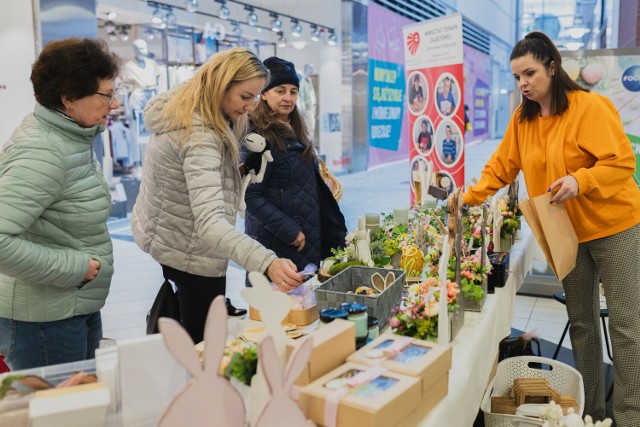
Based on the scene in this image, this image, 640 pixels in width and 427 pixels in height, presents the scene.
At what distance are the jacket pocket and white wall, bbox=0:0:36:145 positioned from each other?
17.9 ft

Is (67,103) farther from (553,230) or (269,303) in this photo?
Result: (553,230)

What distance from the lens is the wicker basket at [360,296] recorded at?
1.75m

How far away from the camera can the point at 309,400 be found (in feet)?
3.84

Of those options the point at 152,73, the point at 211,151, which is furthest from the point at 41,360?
the point at 152,73

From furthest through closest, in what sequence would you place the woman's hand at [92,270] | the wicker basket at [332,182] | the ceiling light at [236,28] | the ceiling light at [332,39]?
the ceiling light at [332,39], the ceiling light at [236,28], the wicker basket at [332,182], the woman's hand at [92,270]

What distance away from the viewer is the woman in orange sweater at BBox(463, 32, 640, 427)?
246 centimetres

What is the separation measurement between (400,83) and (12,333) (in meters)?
14.4

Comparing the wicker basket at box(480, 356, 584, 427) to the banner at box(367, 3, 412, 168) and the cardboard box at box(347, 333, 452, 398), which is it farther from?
the banner at box(367, 3, 412, 168)

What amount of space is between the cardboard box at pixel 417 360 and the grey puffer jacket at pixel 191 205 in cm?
46

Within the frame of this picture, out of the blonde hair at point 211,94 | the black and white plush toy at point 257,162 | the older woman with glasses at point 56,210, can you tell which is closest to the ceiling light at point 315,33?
the black and white plush toy at point 257,162

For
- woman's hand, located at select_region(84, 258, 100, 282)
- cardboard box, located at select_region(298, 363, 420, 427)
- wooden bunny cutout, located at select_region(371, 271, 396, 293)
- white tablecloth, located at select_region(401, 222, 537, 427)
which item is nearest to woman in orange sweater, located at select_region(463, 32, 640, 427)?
white tablecloth, located at select_region(401, 222, 537, 427)

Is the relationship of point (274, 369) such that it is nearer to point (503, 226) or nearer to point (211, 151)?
point (211, 151)

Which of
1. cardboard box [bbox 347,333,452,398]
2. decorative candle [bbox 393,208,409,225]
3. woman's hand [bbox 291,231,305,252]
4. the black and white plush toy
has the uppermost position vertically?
the black and white plush toy

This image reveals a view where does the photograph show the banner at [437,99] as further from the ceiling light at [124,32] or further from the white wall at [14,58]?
the ceiling light at [124,32]
